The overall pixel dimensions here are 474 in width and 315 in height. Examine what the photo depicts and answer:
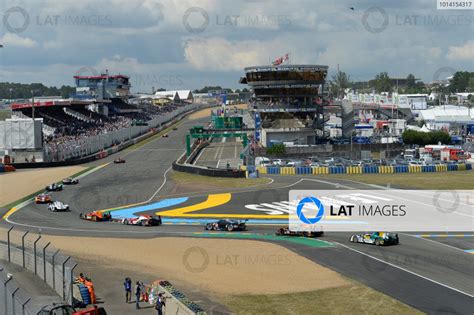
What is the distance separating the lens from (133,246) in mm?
42031

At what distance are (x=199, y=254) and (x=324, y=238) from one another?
31.4 ft

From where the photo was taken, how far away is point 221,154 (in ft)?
355

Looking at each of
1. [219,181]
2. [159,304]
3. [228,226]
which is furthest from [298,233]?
[219,181]

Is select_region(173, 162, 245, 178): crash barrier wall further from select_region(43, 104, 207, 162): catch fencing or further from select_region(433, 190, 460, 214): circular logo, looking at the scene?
select_region(43, 104, 207, 162): catch fencing

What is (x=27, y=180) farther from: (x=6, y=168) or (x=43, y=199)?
(x=43, y=199)

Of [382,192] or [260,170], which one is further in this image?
[260,170]

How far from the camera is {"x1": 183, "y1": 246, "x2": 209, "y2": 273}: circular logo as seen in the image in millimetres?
35250

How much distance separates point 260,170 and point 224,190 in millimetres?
16682

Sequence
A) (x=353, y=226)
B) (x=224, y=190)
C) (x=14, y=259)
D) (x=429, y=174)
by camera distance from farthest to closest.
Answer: (x=429, y=174)
(x=224, y=190)
(x=353, y=226)
(x=14, y=259)

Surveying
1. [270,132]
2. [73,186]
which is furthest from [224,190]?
[270,132]

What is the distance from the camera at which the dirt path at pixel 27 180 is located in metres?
67.7

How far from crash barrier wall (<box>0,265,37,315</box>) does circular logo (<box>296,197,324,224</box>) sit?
24.5m

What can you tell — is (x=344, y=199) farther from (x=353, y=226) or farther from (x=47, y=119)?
(x=47, y=119)

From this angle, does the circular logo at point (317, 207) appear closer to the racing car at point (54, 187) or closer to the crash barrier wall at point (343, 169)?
the crash barrier wall at point (343, 169)
